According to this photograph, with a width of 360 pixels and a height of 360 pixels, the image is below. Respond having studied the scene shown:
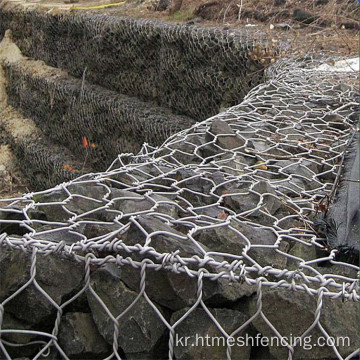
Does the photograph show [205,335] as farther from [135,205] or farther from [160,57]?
[160,57]

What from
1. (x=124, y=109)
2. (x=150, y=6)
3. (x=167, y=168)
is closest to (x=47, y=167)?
(x=124, y=109)

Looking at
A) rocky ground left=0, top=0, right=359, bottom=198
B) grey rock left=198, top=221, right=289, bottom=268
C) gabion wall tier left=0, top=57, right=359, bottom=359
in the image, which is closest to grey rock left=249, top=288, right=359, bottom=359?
gabion wall tier left=0, top=57, right=359, bottom=359

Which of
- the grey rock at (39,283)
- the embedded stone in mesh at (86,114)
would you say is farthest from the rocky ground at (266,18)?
the grey rock at (39,283)

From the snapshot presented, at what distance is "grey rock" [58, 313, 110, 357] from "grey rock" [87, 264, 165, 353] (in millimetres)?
18

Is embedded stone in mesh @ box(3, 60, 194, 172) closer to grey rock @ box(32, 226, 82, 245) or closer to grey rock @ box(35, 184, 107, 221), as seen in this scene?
grey rock @ box(35, 184, 107, 221)

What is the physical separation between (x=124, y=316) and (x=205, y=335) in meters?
0.16

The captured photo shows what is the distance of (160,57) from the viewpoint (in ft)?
21.2

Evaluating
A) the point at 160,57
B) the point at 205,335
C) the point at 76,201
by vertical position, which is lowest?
the point at 160,57

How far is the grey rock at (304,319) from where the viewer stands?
1109mm

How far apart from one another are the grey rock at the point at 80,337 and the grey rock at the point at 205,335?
15 cm

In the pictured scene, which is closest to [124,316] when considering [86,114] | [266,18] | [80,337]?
[80,337]

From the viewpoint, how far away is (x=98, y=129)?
7160 millimetres

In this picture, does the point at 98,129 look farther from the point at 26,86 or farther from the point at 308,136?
the point at 308,136

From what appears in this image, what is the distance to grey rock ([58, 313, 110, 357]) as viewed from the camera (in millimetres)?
1148
